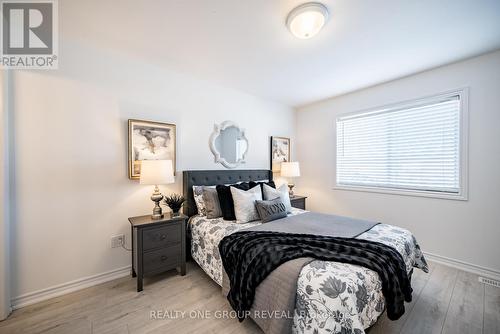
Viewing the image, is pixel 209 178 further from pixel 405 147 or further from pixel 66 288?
pixel 405 147

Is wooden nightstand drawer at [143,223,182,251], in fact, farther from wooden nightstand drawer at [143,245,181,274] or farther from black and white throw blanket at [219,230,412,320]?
black and white throw blanket at [219,230,412,320]

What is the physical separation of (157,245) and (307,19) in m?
2.54

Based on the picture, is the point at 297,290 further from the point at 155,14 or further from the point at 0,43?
the point at 0,43

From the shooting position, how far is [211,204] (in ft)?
8.05

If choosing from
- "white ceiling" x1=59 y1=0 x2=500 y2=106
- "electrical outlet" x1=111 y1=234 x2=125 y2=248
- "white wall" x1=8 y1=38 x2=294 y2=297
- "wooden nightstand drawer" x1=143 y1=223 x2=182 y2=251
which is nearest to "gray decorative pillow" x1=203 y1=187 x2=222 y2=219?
"wooden nightstand drawer" x1=143 y1=223 x2=182 y2=251

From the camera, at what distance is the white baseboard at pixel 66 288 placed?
175cm

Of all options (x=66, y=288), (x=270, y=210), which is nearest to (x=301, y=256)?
(x=270, y=210)

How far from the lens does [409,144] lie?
9.15 feet

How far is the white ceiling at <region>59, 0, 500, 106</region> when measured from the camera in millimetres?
1570

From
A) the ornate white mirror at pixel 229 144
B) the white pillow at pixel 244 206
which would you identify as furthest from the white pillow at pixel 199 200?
the ornate white mirror at pixel 229 144

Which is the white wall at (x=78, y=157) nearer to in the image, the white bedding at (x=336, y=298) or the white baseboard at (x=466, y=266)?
the white bedding at (x=336, y=298)

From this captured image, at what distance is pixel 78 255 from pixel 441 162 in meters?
4.39

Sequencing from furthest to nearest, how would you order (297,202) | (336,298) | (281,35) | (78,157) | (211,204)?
(297,202), (211,204), (78,157), (281,35), (336,298)

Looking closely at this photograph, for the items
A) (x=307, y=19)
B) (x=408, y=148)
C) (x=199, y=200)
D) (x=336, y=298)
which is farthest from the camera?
(x=408, y=148)
